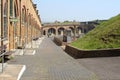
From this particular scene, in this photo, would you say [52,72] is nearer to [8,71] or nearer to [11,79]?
[8,71]

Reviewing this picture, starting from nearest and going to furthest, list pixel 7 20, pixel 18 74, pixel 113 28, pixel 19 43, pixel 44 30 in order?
pixel 18 74 → pixel 7 20 → pixel 113 28 → pixel 19 43 → pixel 44 30

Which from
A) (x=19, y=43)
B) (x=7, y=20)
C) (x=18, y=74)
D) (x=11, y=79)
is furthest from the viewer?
(x=19, y=43)

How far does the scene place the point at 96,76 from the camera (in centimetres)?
1408

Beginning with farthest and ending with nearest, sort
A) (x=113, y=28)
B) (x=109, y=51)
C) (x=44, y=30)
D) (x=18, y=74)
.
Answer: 1. (x=44, y=30)
2. (x=113, y=28)
3. (x=109, y=51)
4. (x=18, y=74)

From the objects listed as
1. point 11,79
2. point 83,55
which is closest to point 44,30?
point 83,55

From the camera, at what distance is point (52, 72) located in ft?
50.1

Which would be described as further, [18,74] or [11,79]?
[18,74]

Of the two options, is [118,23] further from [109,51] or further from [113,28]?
[109,51]

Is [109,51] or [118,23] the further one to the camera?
[118,23]

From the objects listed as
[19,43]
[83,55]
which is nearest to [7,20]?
[83,55]

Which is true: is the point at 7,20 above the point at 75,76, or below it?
above

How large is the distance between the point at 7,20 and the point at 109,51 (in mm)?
7220

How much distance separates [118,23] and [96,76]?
16.1 metres

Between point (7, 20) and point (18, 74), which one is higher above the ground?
point (7, 20)
